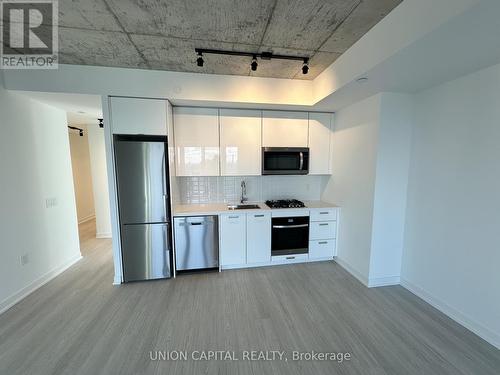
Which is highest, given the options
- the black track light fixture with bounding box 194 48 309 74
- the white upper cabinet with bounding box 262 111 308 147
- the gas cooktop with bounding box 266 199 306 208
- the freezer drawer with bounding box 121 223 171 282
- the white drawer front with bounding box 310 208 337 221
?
the black track light fixture with bounding box 194 48 309 74

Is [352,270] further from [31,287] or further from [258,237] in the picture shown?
[31,287]

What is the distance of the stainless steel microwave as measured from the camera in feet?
11.1

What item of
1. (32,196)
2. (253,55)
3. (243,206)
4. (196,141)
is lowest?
(243,206)

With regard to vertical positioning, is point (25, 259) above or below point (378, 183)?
below

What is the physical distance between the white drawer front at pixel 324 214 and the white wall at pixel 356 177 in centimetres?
14

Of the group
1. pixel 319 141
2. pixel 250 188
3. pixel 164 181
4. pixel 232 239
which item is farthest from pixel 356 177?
pixel 164 181

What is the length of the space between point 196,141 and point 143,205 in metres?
1.19

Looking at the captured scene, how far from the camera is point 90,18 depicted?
1778mm

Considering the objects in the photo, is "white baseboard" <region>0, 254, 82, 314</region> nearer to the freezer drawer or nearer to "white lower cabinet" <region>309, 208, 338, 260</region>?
Answer: the freezer drawer

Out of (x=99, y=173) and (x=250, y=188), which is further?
(x=99, y=173)

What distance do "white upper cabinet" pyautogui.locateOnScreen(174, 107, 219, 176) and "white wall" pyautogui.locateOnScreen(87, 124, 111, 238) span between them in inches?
94.5

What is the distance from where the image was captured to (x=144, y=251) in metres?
2.87

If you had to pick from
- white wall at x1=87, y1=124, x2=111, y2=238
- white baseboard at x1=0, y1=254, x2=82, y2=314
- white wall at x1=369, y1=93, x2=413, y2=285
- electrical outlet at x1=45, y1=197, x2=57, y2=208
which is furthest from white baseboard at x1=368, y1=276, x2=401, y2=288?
white wall at x1=87, y1=124, x2=111, y2=238

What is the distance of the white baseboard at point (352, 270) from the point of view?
285 centimetres
